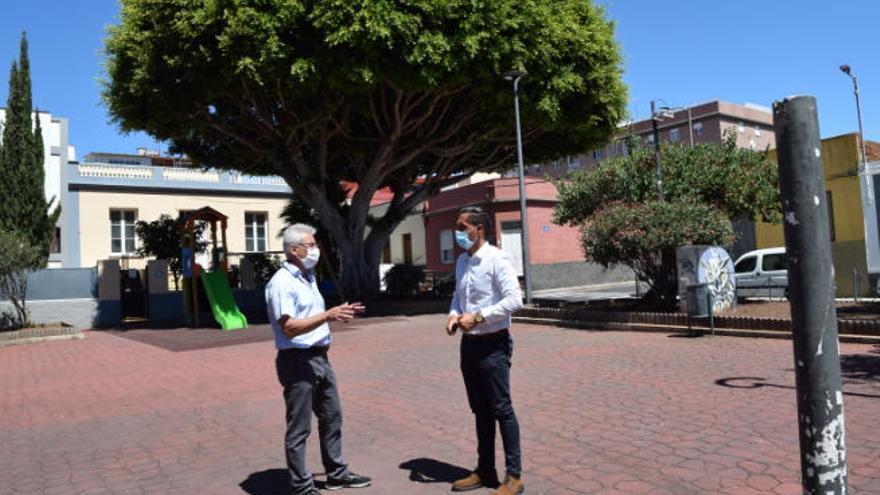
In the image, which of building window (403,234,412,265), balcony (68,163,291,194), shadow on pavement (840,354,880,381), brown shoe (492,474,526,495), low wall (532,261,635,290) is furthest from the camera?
building window (403,234,412,265)

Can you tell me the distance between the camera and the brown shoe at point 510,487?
386 centimetres

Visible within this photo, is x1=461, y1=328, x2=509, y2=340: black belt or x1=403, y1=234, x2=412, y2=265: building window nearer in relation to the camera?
x1=461, y1=328, x2=509, y2=340: black belt

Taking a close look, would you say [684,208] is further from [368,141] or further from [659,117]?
[368,141]

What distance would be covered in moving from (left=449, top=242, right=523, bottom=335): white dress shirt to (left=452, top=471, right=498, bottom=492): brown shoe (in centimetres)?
92

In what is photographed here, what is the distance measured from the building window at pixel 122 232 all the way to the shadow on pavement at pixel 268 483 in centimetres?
2823

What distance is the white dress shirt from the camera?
392 cm

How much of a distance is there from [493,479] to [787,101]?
3055mm

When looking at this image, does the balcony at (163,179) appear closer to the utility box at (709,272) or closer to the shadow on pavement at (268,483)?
the utility box at (709,272)

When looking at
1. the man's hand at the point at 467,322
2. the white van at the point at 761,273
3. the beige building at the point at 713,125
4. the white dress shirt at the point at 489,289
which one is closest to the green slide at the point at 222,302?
the white van at the point at 761,273

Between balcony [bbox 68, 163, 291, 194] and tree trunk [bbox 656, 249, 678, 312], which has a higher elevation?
balcony [bbox 68, 163, 291, 194]

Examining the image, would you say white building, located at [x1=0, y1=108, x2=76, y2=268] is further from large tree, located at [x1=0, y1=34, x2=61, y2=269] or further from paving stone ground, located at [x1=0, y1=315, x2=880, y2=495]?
paving stone ground, located at [x1=0, y1=315, x2=880, y2=495]

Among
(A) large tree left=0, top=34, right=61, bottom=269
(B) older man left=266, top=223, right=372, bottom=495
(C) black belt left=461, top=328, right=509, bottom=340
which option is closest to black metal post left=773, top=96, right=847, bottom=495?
(C) black belt left=461, top=328, right=509, bottom=340

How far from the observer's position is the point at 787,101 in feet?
5.89

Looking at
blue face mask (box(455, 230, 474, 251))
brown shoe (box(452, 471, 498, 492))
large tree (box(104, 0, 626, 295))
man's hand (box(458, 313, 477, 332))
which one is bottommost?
brown shoe (box(452, 471, 498, 492))
